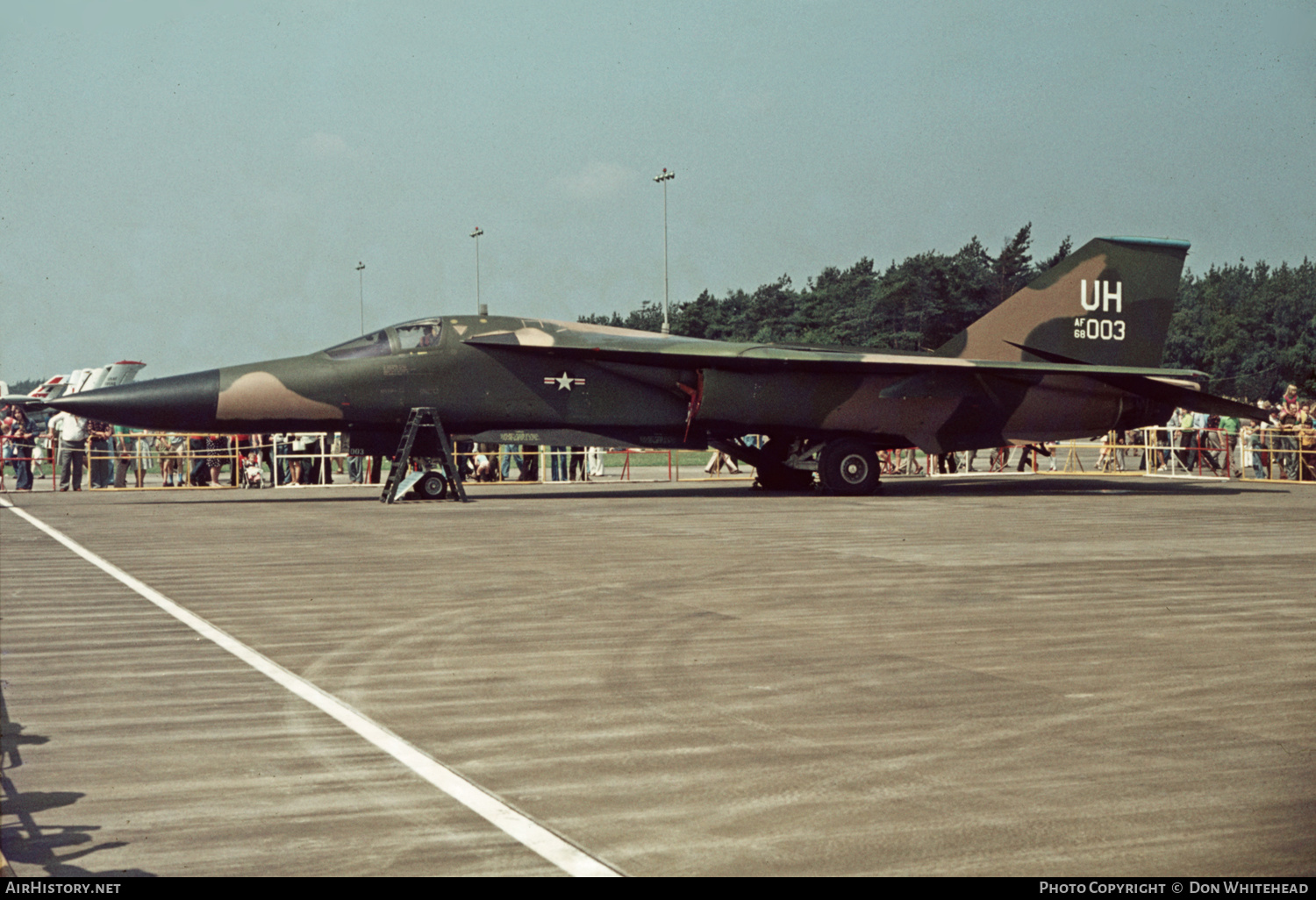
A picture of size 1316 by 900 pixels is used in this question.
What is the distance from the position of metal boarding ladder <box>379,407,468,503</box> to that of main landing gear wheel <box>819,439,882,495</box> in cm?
574

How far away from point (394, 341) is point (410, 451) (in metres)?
1.62

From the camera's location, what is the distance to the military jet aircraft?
18984 millimetres

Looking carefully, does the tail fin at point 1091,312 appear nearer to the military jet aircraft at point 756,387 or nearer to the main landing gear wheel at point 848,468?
the military jet aircraft at point 756,387

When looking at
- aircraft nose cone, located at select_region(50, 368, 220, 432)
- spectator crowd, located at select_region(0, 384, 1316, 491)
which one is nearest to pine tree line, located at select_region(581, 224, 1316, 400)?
spectator crowd, located at select_region(0, 384, 1316, 491)

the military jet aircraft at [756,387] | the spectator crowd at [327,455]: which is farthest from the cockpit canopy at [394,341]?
the spectator crowd at [327,455]

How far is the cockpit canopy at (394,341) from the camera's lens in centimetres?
1930

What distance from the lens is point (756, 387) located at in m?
20.6

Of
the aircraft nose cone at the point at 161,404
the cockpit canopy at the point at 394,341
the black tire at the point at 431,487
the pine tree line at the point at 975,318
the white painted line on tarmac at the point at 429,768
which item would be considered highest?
the pine tree line at the point at 975,318

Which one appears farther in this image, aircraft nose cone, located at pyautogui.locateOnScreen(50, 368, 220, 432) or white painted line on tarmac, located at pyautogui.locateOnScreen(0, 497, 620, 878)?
aircraft nose cone, located at pyautogui.locateOnScreen(50, 368, 220, 432)

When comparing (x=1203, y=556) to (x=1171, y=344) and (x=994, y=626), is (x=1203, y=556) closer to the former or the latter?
(x=994, y=626)

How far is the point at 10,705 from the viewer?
5457mm

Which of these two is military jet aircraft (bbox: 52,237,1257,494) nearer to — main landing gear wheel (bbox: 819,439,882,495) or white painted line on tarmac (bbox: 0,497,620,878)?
main landing gear wheel (bbox: 819,439,882,495)

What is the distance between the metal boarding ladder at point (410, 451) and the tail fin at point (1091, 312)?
853 cm

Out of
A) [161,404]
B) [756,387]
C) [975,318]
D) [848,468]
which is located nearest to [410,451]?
[161,404]
